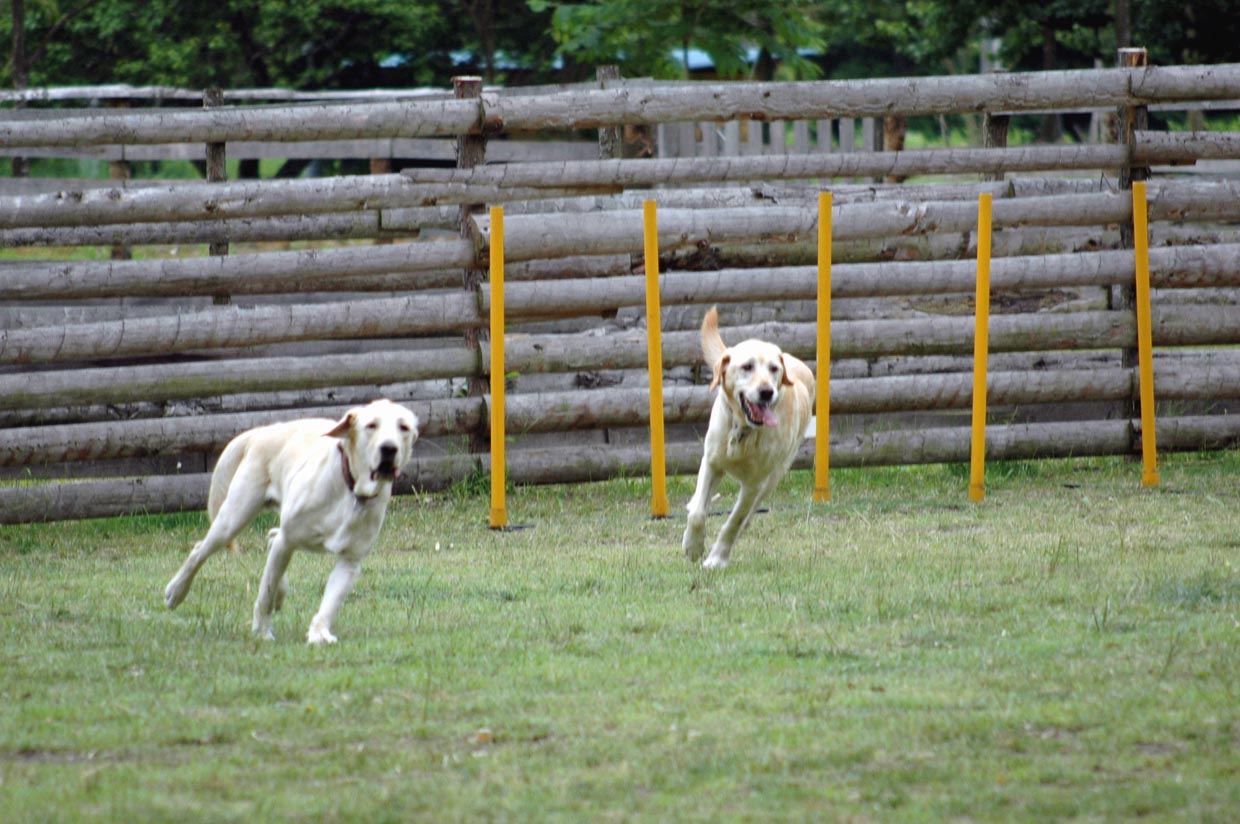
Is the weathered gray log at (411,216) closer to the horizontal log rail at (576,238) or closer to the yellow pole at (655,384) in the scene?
the horizontal log rail at (576,238)

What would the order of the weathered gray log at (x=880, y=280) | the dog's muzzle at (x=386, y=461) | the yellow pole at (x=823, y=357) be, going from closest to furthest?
the dog's muzzle at (x=386, y=461) < the yellow pole at (x=823, y=357) < the weathered gray log at (x=880, y=280)

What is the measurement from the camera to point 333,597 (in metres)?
6.29

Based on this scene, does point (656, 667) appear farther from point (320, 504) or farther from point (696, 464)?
point (696, 464)

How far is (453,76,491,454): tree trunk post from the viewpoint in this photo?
10.8 m

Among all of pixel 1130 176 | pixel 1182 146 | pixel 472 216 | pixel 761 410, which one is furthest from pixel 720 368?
pixel 1182 146

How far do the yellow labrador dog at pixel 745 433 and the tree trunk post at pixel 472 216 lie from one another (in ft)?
9.21

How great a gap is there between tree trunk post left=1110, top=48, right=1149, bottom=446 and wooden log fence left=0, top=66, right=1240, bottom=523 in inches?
4.2

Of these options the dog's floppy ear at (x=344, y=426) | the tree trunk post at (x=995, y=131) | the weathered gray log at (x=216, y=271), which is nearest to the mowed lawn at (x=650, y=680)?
the dog's floppy ear at (x=344, y=426)

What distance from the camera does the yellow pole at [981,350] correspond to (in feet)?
34.0

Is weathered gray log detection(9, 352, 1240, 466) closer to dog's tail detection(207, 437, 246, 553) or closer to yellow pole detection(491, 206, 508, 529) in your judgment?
yellow pole detection(491, 206, 508, 529)

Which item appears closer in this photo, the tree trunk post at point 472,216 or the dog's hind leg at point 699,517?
the dog's hind leg at point 699,517

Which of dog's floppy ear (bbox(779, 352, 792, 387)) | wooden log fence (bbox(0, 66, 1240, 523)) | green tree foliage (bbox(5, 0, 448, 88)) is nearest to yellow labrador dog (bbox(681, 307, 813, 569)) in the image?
dog's floppy ear (bbox(779, 352, 792, 387))

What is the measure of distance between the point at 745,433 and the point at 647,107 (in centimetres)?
363

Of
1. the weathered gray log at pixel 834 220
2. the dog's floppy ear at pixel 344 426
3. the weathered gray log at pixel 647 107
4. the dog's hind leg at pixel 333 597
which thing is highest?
the weathered gray log at pixel 647 107
